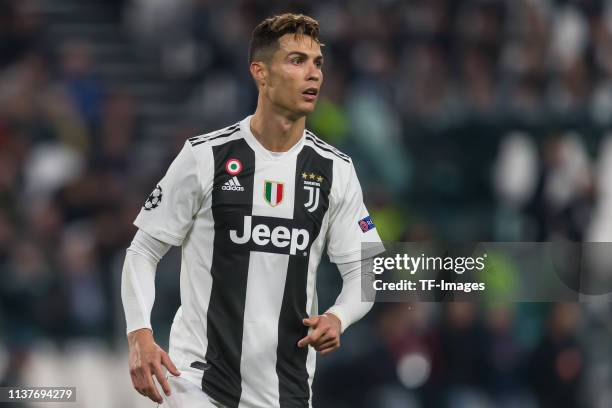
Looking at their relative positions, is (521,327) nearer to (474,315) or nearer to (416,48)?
(474,315)

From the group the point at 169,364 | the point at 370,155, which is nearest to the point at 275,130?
the point at 169,364

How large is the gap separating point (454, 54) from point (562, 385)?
304 centimetres

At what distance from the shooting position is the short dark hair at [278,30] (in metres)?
4.27

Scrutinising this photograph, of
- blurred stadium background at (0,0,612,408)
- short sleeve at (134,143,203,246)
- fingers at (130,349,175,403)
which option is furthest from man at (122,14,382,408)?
blurred stadium background at (0,0,612,408)

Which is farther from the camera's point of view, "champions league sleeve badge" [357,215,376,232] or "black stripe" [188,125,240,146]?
"champions league sleeve badge" [357,215,376,232]

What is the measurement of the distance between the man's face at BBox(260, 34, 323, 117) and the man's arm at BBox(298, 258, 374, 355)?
637 millimetres

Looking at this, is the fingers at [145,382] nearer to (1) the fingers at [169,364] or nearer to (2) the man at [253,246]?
(1) the fingers at [169,364]

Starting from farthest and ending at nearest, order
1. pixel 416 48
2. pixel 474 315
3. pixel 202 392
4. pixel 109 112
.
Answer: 1. pixel 416 48
2. pixel 109 112
3. pixel 474 315
4. pixel 202 392

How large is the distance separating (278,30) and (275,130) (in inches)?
14.8

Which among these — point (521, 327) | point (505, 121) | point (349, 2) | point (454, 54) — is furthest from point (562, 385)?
point (349, 2)

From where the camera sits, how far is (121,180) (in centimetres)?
805

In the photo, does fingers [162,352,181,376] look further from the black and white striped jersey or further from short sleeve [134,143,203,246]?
short sleeve [134,143,203,246]

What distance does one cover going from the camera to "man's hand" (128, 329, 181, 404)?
378 cm

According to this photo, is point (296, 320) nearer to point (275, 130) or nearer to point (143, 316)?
point (143, 316)
